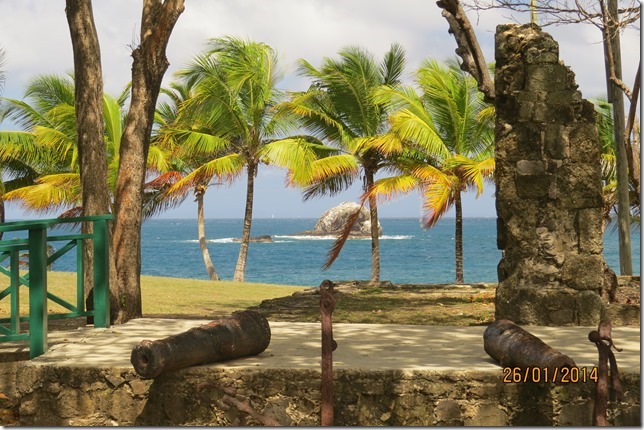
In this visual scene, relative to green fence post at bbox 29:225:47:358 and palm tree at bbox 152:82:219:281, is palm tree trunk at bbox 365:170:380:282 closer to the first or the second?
palm tree at bbox 152:82:219:281

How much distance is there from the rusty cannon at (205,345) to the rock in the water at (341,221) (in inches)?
3517

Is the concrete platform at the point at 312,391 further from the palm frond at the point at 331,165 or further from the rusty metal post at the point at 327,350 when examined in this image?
the palm frond at the point at 331,165

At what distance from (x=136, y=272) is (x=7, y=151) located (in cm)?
1801

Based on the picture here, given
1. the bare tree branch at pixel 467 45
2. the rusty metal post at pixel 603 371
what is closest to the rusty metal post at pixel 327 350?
the rusty metal post at pixel 603 371

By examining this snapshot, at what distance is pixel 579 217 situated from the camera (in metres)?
10.8

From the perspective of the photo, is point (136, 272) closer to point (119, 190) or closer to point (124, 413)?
point (119, 190)

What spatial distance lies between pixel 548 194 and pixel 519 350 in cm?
419

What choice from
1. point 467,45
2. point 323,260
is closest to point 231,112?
point 467,45

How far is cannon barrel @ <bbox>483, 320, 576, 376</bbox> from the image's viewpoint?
22.6ft

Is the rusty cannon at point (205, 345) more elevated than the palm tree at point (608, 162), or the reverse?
the palm tree at point (608, 162)

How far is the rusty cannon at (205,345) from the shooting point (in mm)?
7062

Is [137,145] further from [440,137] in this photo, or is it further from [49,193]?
[49,193]

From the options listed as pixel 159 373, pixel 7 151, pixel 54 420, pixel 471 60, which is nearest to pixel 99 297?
pixel 54 420

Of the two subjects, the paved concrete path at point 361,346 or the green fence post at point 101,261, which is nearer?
the paved concrete path at point 361,346
